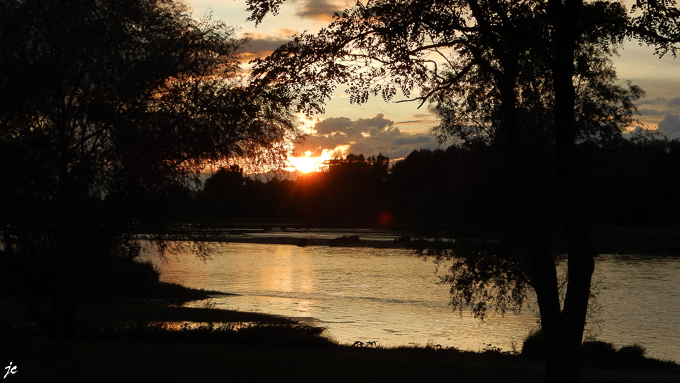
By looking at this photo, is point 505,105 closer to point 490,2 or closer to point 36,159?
point 490,2

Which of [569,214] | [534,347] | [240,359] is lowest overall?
[534,347]

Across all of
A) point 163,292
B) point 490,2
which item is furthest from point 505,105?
point 163,292

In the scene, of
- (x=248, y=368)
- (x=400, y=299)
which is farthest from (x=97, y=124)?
(x=400, y=299)

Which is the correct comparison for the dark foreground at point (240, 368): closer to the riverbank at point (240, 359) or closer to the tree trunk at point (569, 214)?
the riverbank at point (240, 359)

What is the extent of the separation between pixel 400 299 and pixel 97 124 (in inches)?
843

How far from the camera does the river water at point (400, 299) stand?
24.0 m

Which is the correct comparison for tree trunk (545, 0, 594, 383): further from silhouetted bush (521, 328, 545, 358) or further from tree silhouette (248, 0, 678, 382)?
silhouetted bush (521, 328, 545, 358)

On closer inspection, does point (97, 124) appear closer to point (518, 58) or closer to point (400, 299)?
point (518, 58)

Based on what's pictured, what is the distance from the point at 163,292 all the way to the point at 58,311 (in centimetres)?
1676

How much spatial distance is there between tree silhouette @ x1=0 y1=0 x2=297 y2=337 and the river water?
4644 mm

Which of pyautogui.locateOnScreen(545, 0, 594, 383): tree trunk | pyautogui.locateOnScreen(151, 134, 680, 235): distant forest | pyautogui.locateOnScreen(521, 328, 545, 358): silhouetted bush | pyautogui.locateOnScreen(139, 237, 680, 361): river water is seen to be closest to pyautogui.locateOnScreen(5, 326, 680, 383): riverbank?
pyautogui.locateOnScreen(521, 328, 545, 358): silhouetted bush

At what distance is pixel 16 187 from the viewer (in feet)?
45.0

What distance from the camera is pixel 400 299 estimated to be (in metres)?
33.2

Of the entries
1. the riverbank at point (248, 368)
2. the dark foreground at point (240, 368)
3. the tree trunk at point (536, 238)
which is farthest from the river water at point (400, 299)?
the tree trunk at point (536, 238)
